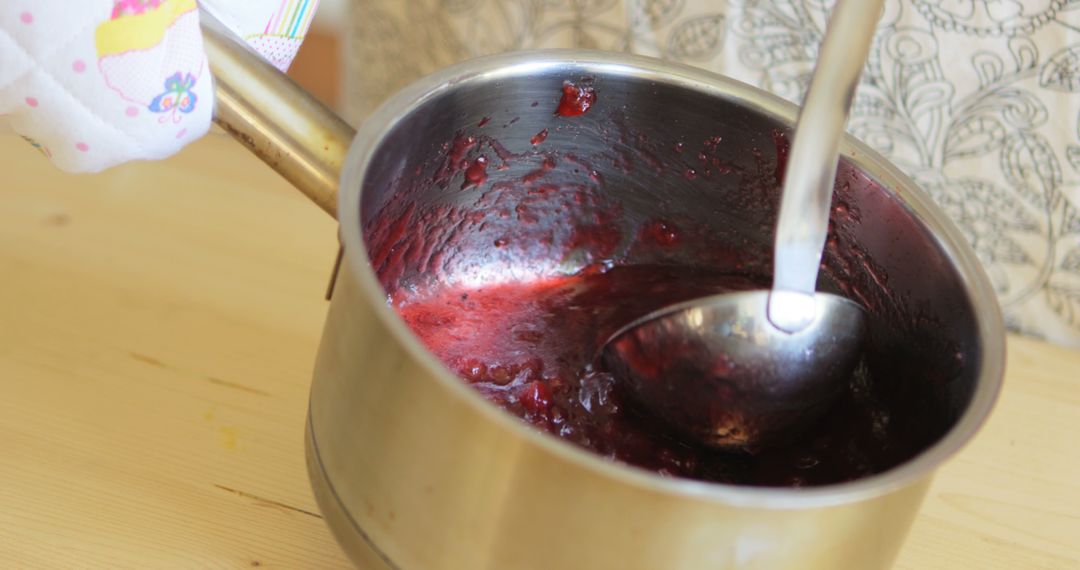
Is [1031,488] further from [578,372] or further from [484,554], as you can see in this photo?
[484,554]

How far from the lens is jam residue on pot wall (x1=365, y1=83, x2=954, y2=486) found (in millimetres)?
610

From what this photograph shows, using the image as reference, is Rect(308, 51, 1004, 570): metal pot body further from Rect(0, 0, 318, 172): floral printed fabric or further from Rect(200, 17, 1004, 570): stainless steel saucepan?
Rect(0, 0, 318, 172): floral printed fabric

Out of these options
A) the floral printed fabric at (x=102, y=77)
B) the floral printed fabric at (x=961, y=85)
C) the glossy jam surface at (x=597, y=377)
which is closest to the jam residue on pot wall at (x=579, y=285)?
the glossy jam surface at (x=597, y=377)

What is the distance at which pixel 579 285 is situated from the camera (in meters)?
0.72

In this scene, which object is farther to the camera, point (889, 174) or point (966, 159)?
point (966, 159)

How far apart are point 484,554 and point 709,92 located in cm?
32

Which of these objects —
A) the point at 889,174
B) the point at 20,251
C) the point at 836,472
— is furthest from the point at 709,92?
the point at 20,251

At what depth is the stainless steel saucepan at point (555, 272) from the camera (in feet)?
1.26

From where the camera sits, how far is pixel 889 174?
0.59 metres

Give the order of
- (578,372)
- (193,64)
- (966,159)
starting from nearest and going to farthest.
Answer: (193,64), (578,372), (966,159)

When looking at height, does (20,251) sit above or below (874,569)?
below

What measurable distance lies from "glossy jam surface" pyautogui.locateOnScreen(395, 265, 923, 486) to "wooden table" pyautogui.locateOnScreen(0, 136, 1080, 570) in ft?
0.25

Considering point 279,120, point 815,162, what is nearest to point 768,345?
point 815,162

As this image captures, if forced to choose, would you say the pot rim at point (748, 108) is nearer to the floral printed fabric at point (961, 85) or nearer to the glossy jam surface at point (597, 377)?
the glossy jam surface at point (597, 377)
